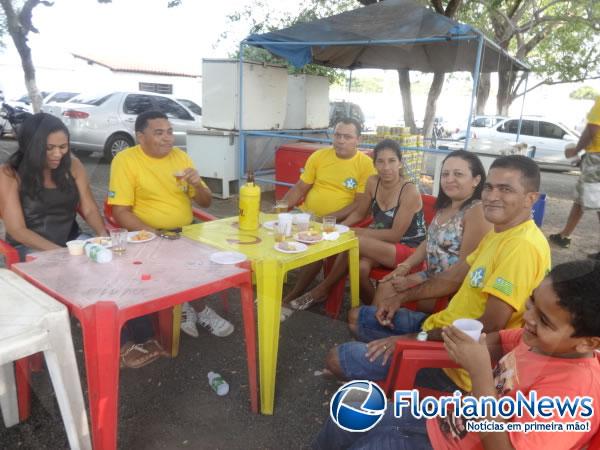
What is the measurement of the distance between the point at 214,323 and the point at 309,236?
835mm

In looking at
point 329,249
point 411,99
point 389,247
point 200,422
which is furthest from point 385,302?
point 411,99

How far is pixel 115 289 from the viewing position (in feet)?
5.06

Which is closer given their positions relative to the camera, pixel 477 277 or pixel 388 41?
pixel 477 277

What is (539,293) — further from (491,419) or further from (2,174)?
(2,174)

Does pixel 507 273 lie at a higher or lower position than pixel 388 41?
lower

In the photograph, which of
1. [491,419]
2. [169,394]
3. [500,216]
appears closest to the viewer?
[491,419]

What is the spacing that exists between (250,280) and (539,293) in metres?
1.11

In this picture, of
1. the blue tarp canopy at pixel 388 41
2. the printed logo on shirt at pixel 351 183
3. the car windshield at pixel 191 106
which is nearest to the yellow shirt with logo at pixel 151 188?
the printed logo on shirt at pixel 351 183

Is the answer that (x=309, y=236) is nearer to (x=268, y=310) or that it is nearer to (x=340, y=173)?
(x=268, y=310)

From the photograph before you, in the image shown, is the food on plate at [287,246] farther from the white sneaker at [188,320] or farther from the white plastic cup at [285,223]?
the white sneaker at [188,320]

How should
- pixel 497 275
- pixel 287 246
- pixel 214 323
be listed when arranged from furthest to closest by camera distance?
pixel 214 323 → pixel 287 246 → pixel 497 275

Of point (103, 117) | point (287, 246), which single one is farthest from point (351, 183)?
point (103, 117)

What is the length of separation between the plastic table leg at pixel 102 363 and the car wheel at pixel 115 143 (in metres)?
7.30

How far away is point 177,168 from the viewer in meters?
2.76
